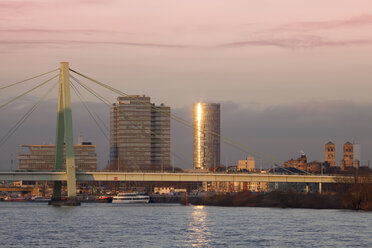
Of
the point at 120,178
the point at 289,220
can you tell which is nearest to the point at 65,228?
the point at 289,220

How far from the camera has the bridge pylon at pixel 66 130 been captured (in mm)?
115456

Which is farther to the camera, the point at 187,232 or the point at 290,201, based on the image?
the point at 290,201

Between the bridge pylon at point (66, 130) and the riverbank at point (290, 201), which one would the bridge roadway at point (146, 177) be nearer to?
the bridge pylon at point (66, 130)

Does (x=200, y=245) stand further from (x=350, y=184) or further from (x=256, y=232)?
(x=350, y=184)

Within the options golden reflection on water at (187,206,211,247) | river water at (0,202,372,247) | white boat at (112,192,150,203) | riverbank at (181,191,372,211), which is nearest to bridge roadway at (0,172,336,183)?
riverbank at (181,191,372,211)

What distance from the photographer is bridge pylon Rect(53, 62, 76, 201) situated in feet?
379

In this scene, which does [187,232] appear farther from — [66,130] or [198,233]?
[66,130]

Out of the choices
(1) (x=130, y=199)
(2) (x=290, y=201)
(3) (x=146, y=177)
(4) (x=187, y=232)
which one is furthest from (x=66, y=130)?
(1) (x=130, y=199)

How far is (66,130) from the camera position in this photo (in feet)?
378

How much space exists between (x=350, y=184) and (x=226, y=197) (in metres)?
44.5

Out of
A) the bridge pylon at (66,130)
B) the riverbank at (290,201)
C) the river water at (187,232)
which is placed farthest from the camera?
the riverbank at (290,201)

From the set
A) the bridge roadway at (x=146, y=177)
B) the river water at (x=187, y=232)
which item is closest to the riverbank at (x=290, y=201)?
the bridge roadway at (x=146, y=177)

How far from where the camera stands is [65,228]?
251ft

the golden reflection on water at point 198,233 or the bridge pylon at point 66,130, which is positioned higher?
the bridge pylon at point 66,130
